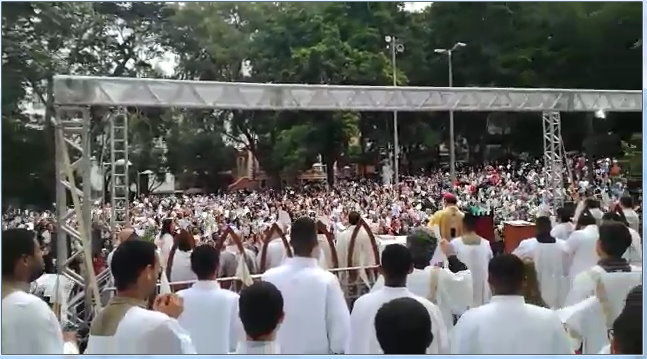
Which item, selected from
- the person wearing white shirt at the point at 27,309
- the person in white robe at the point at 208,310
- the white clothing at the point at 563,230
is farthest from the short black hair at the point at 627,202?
the person wearing white shirt at the point at 27,309

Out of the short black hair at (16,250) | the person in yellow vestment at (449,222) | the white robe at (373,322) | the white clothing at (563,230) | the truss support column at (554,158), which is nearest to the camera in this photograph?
the white robe at (373,322)

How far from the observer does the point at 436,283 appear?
15.5ft

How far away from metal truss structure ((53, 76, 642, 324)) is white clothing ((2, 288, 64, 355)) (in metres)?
1.54

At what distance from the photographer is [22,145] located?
575cm

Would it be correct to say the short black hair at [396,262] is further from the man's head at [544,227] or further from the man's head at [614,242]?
the man's head at [544,227]

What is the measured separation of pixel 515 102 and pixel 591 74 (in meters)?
1.01

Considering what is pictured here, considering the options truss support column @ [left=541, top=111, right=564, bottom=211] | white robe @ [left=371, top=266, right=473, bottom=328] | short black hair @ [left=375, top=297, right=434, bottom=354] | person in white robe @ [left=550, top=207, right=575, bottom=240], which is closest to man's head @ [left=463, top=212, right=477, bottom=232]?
person in white robe @ [left=550, top=207, right=575, bottom=240]

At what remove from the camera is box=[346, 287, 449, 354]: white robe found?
3582mm

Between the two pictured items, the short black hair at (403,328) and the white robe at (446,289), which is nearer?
the short black hair at (403,328)

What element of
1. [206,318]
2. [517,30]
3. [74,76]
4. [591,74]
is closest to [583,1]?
[517,30]

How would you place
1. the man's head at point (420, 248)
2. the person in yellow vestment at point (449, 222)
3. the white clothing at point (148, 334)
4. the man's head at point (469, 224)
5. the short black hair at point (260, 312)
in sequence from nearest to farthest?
1. the white clothing at point (148, 334)
2. the short black hair at point (260, 312)
3. the man's head at point (420, 248)
4. the man's head at point (469, 224)
5. the person in yellow vestment at point (449, 222)

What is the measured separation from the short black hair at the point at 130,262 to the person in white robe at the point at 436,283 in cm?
164

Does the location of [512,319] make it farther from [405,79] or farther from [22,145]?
[405,79]

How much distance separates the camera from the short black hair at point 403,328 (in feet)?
9.35
